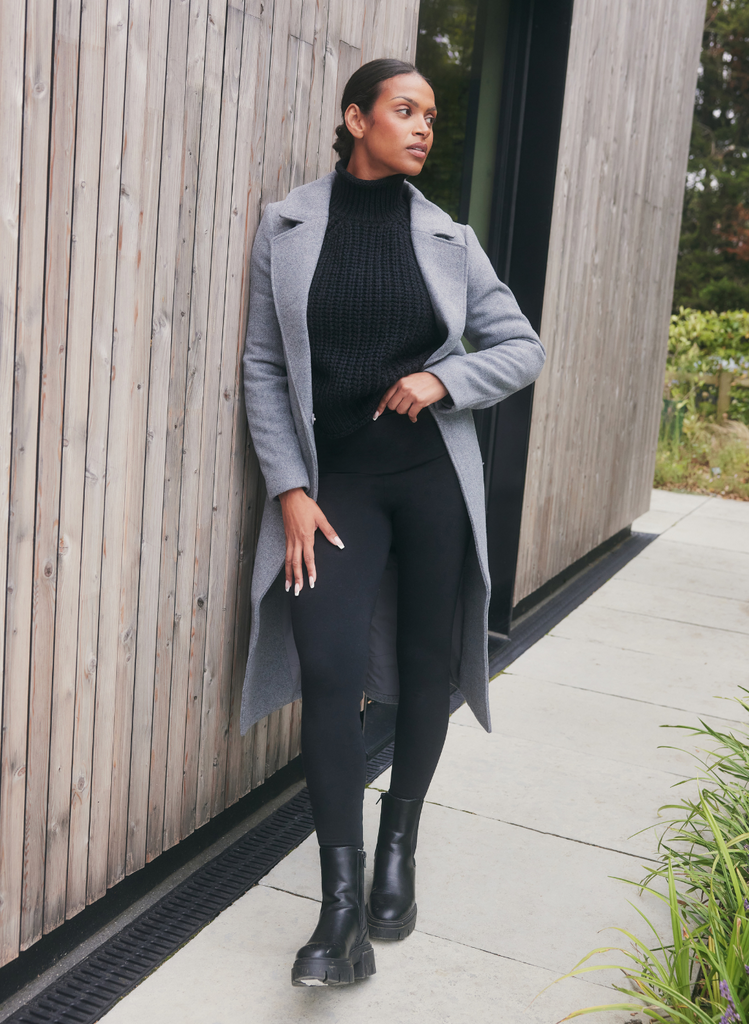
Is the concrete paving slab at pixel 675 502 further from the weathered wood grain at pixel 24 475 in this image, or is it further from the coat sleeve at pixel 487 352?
the weathered wood grain at pixel 24 475

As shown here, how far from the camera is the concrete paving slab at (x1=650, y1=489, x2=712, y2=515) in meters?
7.82

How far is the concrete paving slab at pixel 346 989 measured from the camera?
1.86 metres

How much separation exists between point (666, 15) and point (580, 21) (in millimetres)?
1876

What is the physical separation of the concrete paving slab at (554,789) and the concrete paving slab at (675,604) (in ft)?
5.90

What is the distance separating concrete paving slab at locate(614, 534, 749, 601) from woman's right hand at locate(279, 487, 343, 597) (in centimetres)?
366

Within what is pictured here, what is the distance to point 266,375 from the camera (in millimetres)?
2172

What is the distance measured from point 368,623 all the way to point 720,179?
18303mm

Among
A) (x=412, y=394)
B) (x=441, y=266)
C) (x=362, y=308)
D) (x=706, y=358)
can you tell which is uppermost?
(x=441, y=266)

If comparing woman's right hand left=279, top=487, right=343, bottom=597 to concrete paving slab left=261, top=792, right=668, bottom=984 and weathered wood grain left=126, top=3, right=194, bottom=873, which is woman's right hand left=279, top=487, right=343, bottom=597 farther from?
concrete paving slab left=261, top=792, right=668, bottom=984

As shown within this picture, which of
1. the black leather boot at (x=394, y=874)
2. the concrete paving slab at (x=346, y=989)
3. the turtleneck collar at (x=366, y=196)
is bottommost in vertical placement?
the concrete paving slab at (x=346, y=989)

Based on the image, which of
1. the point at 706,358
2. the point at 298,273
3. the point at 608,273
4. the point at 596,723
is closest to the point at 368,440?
the point at 298,273

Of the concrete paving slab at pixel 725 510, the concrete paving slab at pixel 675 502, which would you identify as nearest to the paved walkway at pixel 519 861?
the concrete paving slab at pixel 725 510

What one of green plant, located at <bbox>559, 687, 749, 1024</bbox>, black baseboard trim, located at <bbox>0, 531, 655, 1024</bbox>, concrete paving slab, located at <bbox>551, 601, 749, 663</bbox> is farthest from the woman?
concrete paving slab, located at <bbox>551, 601, 749, 663</bbox>

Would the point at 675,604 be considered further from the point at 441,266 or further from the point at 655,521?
the point at 441,266
